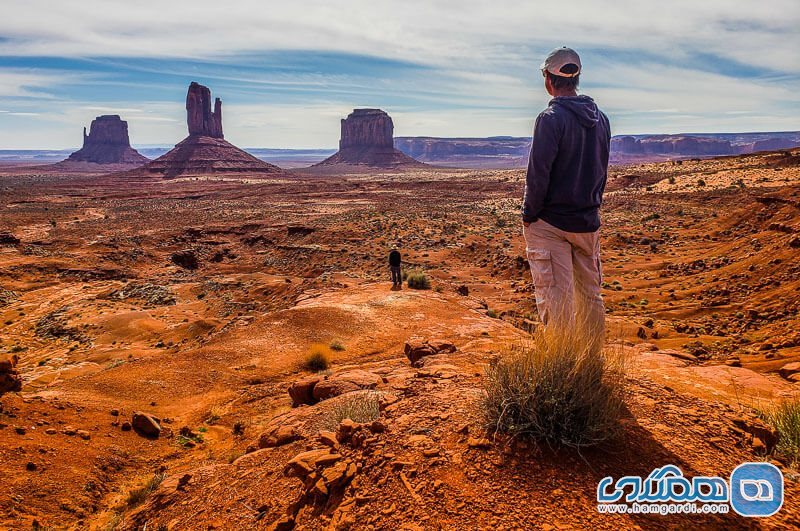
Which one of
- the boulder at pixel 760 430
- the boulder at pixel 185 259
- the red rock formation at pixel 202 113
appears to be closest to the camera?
the boulder at pixel 760 430

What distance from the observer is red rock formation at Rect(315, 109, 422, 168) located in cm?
15888

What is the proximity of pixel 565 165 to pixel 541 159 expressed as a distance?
0.20 m

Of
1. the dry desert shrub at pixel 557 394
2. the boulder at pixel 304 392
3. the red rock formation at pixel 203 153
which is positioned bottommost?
the boulder at pixel 304 392

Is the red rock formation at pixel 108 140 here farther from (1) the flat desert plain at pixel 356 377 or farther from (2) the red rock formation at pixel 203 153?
(1) the flat desert plain at pixel 356 377

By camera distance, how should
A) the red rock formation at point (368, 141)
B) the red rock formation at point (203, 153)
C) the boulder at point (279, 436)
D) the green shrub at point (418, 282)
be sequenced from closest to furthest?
the boulder at point (279, 436), the green shrub at point (418, 282), the red rock formation at point (203, 153), the red rock formation at point (368, 141)

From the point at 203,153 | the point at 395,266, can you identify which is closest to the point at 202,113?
the point at 203,153

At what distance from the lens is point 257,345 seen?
9.34m

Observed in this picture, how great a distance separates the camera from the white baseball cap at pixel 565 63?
324 centimetres

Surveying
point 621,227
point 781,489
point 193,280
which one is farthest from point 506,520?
point 621,227

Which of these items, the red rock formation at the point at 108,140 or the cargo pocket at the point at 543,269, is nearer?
the cargo pocket at the point at 543,269

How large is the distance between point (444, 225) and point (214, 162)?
96.9 m

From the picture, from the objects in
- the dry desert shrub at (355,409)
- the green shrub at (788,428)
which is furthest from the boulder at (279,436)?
the green shrub at (788,428)

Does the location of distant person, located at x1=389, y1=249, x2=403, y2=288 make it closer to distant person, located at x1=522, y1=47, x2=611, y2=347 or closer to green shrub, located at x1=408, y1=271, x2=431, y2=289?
green shrub, located at x1=408, y1=271, x2=431, y2=289

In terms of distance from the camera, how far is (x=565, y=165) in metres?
3.22
